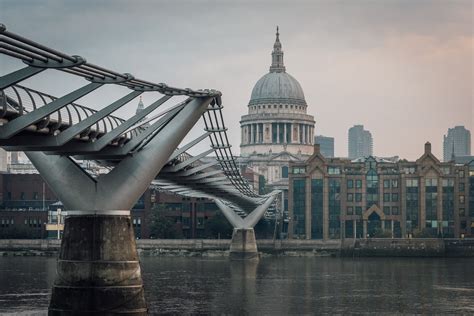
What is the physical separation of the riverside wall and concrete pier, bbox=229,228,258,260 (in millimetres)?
8657

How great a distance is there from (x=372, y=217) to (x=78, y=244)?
372 feet

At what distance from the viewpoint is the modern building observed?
6481 inches

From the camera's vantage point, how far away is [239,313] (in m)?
68.2

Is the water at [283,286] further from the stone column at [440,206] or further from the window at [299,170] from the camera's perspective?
the window at [299,170]

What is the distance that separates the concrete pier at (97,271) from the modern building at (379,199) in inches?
4275

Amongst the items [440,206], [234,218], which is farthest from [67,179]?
[440,206]

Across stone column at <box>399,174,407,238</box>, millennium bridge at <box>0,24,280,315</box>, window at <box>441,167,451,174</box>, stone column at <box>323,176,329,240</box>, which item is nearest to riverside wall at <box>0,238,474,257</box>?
stone column at <box>323,176,329,240</box>

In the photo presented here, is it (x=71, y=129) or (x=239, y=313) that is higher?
(x=71, y=129)

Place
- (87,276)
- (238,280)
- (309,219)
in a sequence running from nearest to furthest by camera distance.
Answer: (87,276), (238,280), (309,219)

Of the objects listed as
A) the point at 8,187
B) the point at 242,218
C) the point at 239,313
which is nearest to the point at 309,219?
the point at 242,218

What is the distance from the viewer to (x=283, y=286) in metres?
91.0

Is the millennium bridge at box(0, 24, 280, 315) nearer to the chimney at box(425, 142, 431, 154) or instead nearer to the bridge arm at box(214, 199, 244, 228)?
the bridge arm at box(214, 199, 244, 228)

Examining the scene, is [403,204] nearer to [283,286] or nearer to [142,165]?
[283,286]

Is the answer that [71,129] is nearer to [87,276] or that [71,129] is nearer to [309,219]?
[87,276]
